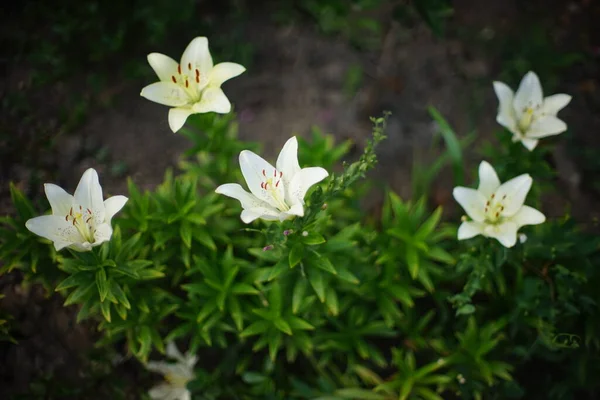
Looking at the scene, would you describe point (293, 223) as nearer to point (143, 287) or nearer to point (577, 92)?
point (143, 287)

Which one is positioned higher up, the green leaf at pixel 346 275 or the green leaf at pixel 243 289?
the green leaf at pixel 346 275

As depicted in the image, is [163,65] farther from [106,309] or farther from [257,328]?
[257,328]

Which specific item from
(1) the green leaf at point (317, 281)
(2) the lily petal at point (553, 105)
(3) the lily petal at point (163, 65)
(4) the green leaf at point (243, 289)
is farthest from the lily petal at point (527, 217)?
(3) the lily petal at point (163, 65)

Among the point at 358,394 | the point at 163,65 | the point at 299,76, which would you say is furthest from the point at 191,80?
the point at 358,394

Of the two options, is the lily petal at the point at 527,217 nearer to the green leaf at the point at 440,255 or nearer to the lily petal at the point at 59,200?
the green leaf at the point at 440,255

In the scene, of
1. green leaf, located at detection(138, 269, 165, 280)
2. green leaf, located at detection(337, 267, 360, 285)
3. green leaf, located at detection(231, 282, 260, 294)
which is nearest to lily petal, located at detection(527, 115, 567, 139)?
green leaf, located at detection(337, 267, 360, 285)

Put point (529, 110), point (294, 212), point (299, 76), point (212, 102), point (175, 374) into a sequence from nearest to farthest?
point (294, 212), point (212, 102), point (529, 110), point (175, 374), point (299, 76)
